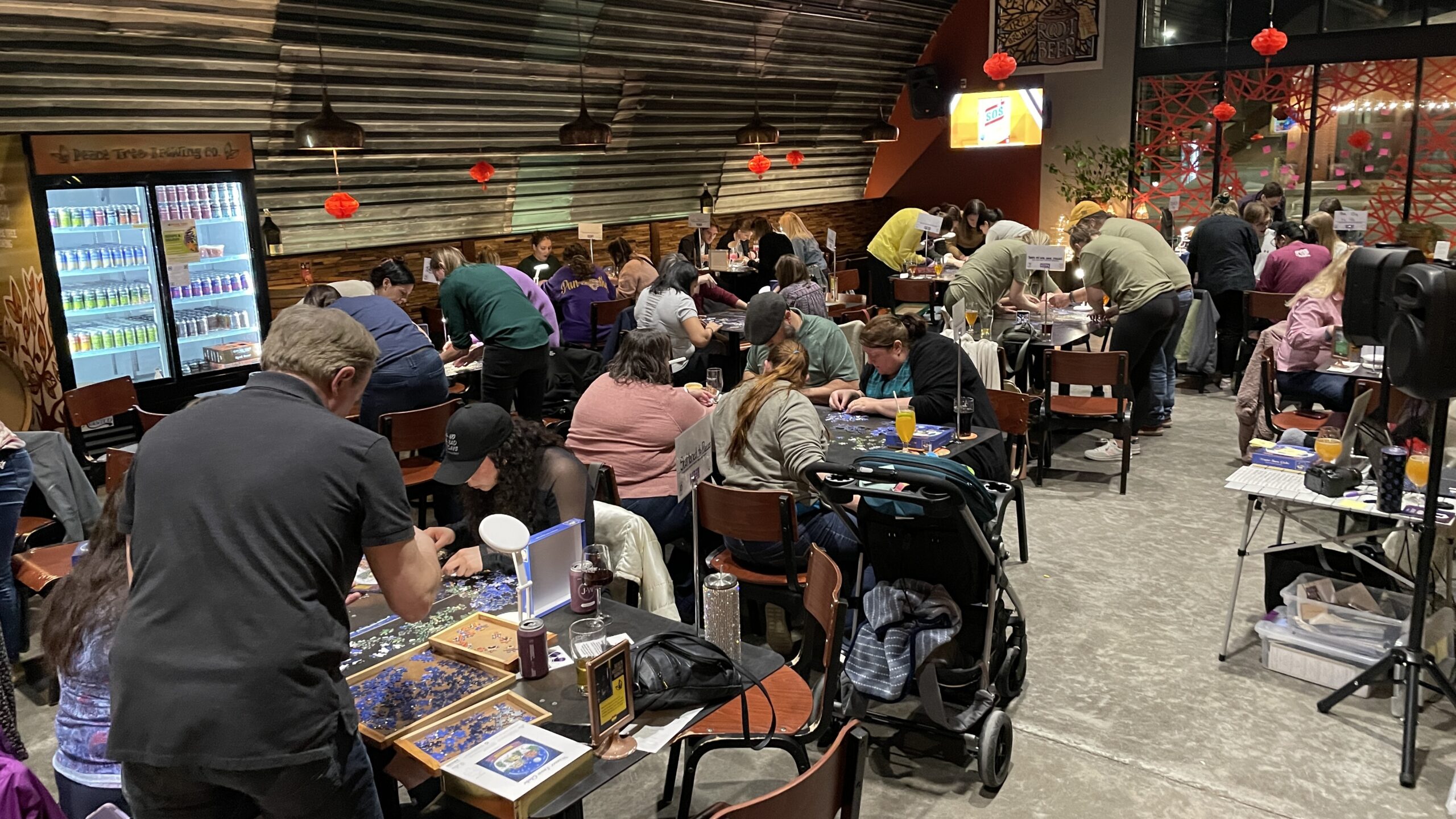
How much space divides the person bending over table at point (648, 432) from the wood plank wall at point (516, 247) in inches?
172

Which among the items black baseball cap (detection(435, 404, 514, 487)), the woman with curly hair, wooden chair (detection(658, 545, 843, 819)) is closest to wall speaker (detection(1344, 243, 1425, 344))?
wooden chair (detection(658, 545, 843, 819))

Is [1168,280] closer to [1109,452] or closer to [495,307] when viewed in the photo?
[1109,452]

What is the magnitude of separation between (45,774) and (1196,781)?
3.86m

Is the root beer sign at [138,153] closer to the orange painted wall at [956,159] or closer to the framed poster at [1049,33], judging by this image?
the orange painted wall at [956,159]

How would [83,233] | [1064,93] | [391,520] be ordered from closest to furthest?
[391,520], [83,233], [1064,93]

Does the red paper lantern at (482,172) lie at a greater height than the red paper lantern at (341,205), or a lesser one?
greater

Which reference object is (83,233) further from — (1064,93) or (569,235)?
(1064,93)

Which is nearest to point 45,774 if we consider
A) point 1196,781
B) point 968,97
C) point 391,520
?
point 391,520

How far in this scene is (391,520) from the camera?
198cm

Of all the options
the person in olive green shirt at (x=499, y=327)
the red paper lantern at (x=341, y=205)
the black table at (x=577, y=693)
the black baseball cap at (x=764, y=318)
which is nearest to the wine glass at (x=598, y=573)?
the black table at (x=577, y=693)

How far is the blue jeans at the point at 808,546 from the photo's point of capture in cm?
388

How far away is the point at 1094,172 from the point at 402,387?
11030 mm

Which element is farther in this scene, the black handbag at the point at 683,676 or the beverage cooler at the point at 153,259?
the beverage cooler at the point at 153,259

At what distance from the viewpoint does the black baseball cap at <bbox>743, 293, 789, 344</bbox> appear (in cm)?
507
